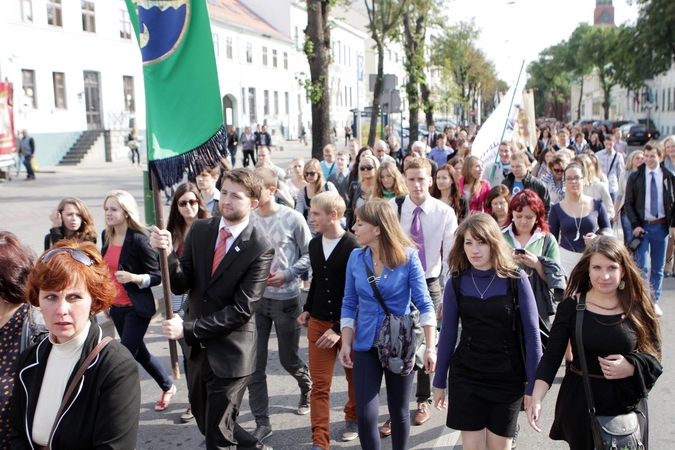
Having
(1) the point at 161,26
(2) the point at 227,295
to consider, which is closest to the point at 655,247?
(2) the point at 227,295

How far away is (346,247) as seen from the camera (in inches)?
187

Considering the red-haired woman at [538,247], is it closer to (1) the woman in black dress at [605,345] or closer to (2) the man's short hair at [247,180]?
(1) the woman in black dress at [605,345]

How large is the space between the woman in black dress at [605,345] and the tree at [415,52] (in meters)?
23.7

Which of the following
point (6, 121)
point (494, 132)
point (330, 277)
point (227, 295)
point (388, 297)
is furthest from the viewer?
point (6, 121)

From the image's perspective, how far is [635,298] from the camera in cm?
339

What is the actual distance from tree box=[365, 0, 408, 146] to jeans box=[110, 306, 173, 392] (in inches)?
748

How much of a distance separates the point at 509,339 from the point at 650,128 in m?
53.0

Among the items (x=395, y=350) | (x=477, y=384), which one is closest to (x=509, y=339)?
(x=477, y=384)

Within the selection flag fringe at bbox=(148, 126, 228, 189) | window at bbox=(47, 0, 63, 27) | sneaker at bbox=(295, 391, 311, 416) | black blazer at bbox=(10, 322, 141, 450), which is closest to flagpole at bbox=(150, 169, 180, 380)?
flag fringe at bbox=(148, 126, 228, 189)

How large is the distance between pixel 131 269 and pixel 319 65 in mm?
11902

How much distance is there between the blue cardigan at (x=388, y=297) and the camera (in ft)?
13.6

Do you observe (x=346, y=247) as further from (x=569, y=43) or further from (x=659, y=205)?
(x=569, y=43)

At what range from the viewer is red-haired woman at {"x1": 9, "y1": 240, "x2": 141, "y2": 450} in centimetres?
254

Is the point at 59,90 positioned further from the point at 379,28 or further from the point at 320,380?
the point at 320,380
